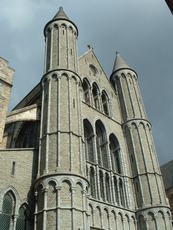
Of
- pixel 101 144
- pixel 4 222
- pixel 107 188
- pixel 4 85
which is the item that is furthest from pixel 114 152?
pixel 4 222

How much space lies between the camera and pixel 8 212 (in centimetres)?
1202

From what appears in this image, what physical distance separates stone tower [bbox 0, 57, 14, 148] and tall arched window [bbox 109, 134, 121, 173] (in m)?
8.12

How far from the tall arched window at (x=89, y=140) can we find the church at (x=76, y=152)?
0.07 meters

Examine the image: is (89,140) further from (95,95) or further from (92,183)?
(95,95)

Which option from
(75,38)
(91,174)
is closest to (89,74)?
(75,38)

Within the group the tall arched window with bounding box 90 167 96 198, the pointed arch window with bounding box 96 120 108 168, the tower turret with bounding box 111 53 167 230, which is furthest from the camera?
the pointed arch window with bounding box 96 120 108 168

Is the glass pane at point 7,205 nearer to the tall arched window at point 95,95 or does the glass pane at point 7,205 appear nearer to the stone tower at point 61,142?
the stone tower at point 61,142

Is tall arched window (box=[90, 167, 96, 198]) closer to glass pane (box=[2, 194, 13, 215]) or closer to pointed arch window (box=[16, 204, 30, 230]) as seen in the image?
pointed arch window (box=[16, 204, 30, 230])

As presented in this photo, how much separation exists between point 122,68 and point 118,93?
2520 millimetres

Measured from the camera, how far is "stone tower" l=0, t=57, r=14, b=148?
566 inches

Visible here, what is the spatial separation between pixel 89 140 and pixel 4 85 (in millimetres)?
6408

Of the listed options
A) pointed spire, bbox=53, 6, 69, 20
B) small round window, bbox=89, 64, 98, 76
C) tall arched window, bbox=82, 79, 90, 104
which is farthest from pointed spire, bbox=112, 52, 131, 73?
pointed spire, bbox=53, 6, 69, 20

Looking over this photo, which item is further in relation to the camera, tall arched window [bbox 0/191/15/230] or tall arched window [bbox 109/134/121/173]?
tall arched window [bbox 109/134/121/173]

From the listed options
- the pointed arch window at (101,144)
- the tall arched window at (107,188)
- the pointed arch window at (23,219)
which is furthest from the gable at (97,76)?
the pointed arch window at (23,219)
